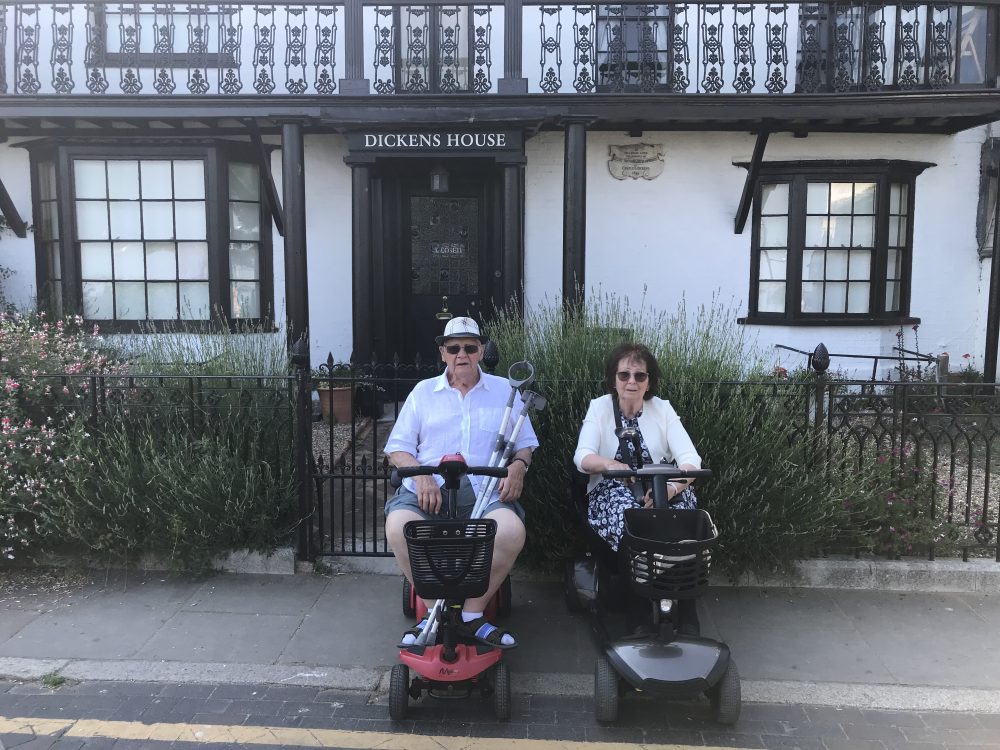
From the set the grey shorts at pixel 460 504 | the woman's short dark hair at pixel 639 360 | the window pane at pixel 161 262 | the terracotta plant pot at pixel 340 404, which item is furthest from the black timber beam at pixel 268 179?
the woman's short dark hair at pixel 639 360

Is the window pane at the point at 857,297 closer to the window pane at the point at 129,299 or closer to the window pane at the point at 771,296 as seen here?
the window pane at the point at 771,296

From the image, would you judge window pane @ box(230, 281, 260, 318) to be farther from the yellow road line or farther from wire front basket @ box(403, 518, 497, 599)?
wire front basket @ box(403, 518, 497, 599)

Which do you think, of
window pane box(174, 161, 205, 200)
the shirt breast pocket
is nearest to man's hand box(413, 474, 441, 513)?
the shirt breast pocket

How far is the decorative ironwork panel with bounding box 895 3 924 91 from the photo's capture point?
27.5 ft

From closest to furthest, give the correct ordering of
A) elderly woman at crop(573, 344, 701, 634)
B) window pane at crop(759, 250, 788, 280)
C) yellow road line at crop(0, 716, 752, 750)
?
1. yellow road line at crop(0, 716, 752, 750)
2. elderly woman at crop(573, 344, 701, 634)
3. window pane at crop(759, 250, 788, 280)

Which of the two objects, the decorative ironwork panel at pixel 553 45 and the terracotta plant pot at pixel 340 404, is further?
the decorative ironwork panel at pixel 553 45

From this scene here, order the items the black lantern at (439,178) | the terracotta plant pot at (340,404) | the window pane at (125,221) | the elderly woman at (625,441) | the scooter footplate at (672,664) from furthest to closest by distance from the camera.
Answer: the window pane at (125,221), the black lantern at (439,178), the terracotta plant pot at (340,404), the elderly woman at (625,441), the scooter footplate at (672,664)

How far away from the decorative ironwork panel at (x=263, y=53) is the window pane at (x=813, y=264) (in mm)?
6414

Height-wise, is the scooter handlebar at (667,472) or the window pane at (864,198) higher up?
the window pane at (864,198)

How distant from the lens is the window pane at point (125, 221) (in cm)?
895

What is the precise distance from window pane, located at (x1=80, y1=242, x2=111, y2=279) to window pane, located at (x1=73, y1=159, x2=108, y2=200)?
23.4 inches

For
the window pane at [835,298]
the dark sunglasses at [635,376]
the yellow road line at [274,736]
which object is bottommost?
the yellow road line at [274,736]

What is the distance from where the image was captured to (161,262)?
905 cm

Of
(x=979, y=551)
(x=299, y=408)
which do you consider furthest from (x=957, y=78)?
(x=299, y=408)
